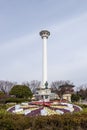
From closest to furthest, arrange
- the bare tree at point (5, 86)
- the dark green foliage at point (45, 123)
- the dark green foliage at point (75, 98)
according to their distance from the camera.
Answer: the dark green foliage at point (45, 123), the dark green foliage at point (75, 98), the bare tree at point (5, 86)

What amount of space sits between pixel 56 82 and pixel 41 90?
40.2 metres

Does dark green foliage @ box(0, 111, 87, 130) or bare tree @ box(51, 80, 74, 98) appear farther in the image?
bare tree @ box(51, 80, 74, 98)

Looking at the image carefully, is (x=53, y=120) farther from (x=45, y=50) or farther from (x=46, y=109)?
(x=45, y=50)

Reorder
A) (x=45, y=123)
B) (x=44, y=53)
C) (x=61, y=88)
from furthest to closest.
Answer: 1. (x=61, y=88)
2. (x=44, y=53)
3. (x=45, y=123)

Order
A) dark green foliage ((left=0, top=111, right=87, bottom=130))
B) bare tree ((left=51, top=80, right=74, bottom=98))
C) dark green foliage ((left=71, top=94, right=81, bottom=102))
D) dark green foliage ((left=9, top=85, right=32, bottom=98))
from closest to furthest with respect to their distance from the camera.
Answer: dark green foliage ((left=0, top=111, right=87, bottom=130)) → dark green foliage ((left=9, top=85, right=32, bottom=98)) → dark green foliage ((left=71, top=94, right=81, bottom=102)) → bare tree ((left=51, top=80, right=74, bottom=98))

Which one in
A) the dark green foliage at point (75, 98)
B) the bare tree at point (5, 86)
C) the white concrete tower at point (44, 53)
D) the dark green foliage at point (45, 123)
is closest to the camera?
the dark green foliage at point (45, 123)

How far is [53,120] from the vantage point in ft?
35.3

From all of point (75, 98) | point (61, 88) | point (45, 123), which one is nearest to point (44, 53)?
point (75, 98)

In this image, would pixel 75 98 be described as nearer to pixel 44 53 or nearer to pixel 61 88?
pixel 61 88

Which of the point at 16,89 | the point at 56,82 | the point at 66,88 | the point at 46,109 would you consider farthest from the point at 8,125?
the point at 56,82

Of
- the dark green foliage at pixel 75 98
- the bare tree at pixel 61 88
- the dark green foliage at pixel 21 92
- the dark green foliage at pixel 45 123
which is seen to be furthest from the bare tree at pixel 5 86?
the dark green foliage at pixel 45 123

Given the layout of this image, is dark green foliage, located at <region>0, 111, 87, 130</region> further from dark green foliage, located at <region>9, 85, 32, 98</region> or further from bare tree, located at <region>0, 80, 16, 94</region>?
bare tree, located at <region>0, 80, 16, 94</region>

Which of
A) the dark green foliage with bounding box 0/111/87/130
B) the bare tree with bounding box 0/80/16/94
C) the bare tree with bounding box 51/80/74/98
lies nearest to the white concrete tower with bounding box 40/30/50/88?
the bare tree with bounding box 51/80/74/98

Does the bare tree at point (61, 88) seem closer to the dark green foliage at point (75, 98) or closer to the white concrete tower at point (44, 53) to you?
the dark green foliage at point (75, 98)
